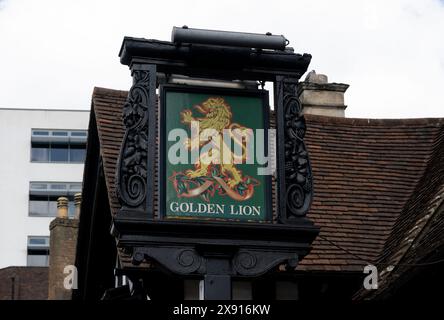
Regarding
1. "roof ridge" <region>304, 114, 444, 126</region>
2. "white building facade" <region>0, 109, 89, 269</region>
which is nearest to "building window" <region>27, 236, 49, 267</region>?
"white building facade" <region>0, 109, 89, 269</region>

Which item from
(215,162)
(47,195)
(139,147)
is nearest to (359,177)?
(215,162)

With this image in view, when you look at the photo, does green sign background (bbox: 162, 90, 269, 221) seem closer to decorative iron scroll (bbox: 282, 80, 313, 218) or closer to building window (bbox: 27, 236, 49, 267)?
decorative iron scroll (bbox: 282, 80, 313, 218)

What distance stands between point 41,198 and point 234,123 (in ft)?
170

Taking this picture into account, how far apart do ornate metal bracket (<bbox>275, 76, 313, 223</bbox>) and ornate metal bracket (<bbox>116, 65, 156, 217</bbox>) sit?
1.41 metres

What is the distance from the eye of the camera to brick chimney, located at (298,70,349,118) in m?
23.3

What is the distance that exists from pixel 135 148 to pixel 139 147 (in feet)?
0.14

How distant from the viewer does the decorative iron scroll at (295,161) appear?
1225cm

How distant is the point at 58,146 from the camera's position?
63938mm

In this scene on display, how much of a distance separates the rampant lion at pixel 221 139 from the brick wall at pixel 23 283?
3998cm

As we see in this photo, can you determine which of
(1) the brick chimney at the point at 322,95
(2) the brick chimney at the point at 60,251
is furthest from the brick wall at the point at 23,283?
(1) the brick chimney at the point at 322,95

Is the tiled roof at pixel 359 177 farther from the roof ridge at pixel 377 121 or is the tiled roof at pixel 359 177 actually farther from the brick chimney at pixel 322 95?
the brick chimney at pixel 322 95

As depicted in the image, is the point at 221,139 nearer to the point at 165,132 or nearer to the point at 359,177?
the point at 165,132
